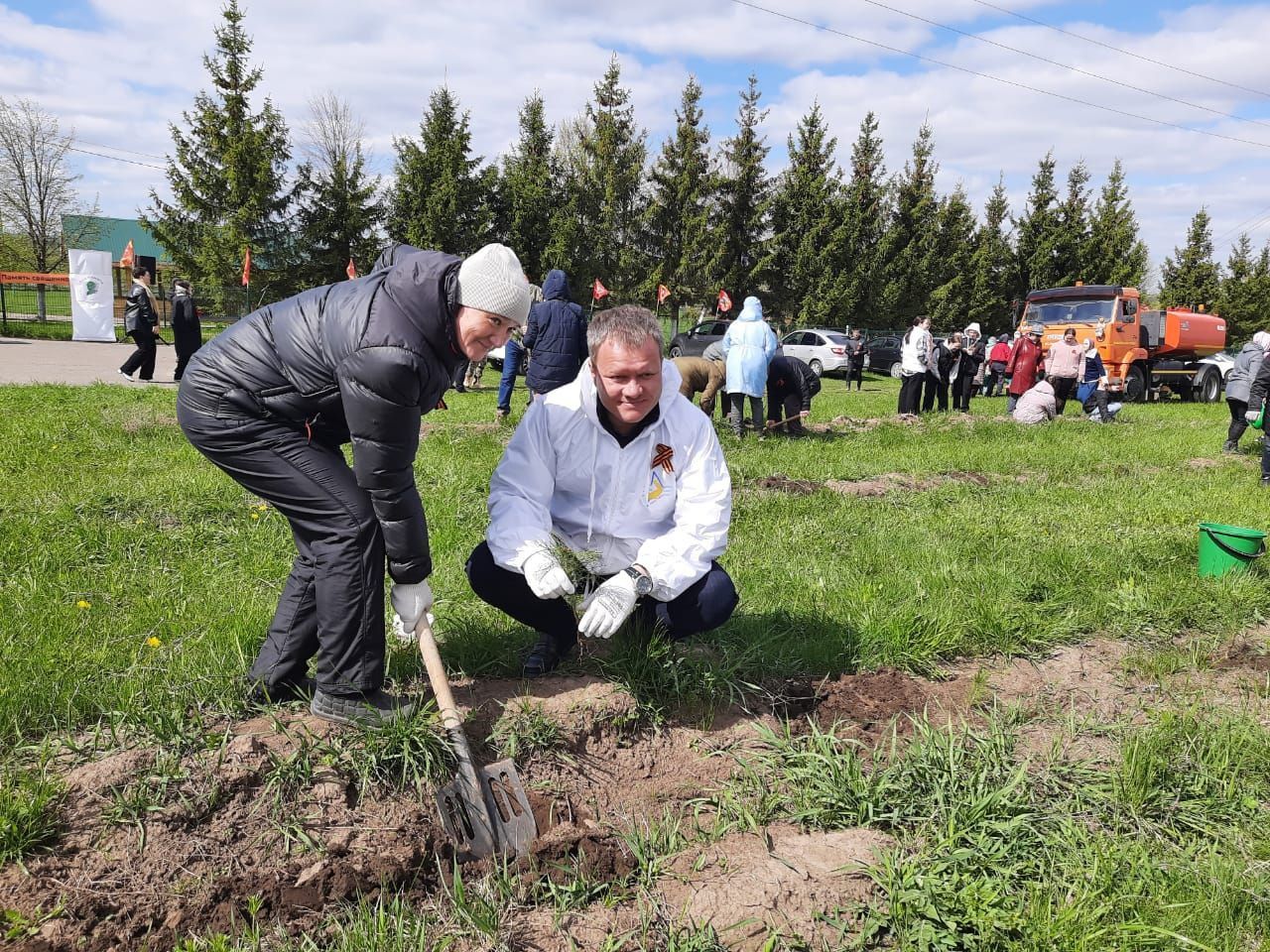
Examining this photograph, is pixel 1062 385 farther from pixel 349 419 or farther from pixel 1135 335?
pixel 349 419

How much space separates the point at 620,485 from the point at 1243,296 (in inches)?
1614

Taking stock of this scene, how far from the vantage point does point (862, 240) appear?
3316 cm

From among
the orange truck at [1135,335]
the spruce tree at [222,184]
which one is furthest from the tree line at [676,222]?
the orange truck at [1135,335]

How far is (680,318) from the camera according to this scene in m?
37.7

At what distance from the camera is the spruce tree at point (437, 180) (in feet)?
89.8

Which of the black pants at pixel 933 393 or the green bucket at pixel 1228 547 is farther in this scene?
the black pants at pixel 933 393

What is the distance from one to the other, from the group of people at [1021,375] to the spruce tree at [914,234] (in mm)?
16457

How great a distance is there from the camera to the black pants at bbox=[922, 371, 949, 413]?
15174mm

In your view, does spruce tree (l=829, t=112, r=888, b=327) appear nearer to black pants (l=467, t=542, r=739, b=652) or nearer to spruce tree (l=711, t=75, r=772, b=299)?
spruce tree (l=711, t=75, r=772, b=299)

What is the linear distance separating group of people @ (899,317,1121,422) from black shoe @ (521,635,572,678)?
36.9 ft

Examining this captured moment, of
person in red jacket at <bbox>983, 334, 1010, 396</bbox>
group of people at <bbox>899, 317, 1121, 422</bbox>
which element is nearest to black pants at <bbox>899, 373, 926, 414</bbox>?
group of people at <bbox>899, 317, 1121, 422</bbox>

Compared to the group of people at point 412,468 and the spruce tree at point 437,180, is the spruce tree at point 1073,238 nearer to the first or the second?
the spruce tree at point 437,180

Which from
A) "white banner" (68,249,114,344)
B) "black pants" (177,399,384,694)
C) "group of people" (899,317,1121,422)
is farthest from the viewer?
"white banner" (68,249,114,344)

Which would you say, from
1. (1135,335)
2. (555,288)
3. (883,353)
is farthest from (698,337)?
(555,288)
